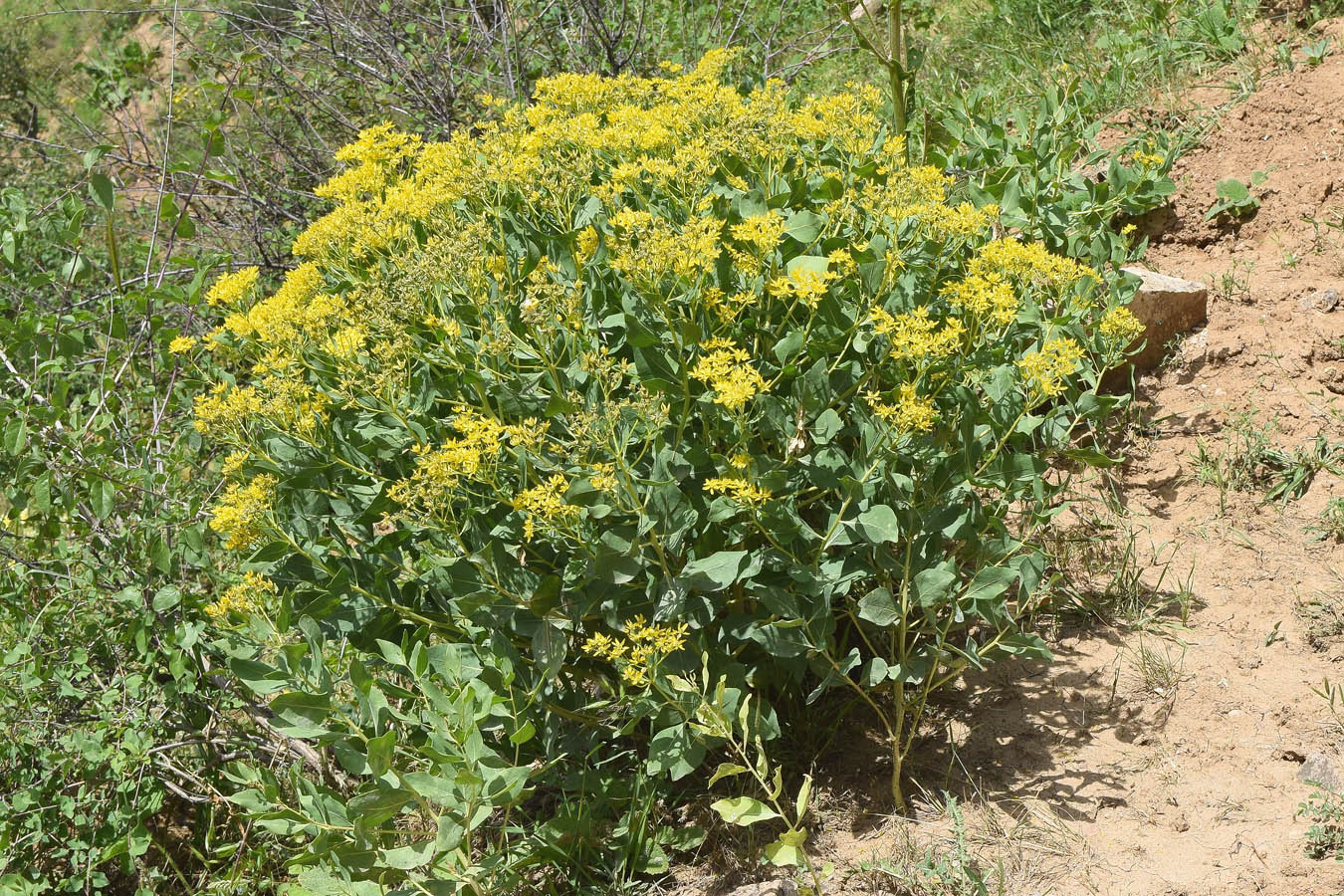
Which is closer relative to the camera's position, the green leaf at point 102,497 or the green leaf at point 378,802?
the green leaf at point 378,802

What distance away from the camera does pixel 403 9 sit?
238 inches

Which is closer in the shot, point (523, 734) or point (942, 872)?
point (523, 734)

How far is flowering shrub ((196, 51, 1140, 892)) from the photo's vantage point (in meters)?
2.45

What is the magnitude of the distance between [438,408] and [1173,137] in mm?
3244

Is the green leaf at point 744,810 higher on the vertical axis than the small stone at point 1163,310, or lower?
lower

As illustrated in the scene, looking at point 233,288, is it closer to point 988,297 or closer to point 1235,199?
point 988,297

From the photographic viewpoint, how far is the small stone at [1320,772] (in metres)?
2.69

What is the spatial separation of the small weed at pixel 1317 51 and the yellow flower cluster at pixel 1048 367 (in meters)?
3.03

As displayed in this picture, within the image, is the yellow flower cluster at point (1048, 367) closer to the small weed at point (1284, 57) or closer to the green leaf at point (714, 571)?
the green leaf at point (714, 571)

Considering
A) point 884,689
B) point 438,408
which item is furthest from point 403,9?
point 884,689

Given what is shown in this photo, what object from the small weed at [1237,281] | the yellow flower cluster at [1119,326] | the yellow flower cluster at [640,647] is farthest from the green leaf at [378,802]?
the small weed at [1237,281]

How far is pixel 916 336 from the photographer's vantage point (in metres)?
2.47

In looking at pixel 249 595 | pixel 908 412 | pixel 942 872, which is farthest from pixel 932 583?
pixel 249 595

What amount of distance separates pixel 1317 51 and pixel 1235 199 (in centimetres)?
94
